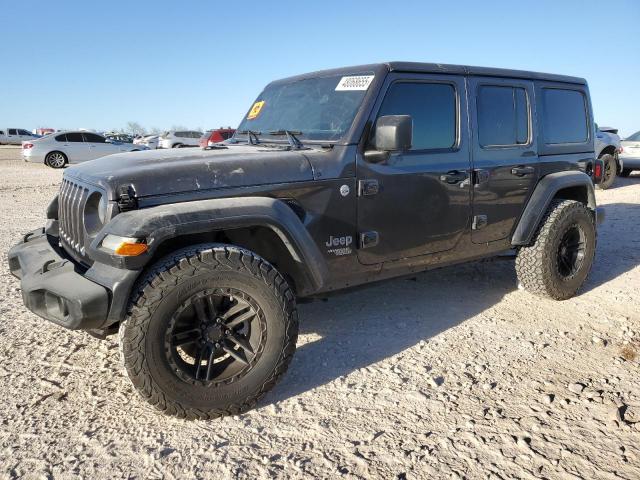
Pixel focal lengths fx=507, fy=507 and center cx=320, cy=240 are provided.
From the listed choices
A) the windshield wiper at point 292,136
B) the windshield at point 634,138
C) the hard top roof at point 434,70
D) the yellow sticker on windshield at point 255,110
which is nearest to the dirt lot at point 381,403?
the windshield wiper at point 292,136

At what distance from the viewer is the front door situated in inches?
129

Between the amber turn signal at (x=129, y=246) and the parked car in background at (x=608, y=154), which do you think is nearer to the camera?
the amber turn signal at (x=129, y=246)

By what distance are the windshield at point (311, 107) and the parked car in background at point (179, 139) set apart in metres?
20.7

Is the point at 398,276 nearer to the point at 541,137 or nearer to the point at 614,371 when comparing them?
the point at 614,371

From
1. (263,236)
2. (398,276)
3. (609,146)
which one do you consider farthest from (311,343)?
(609,146)

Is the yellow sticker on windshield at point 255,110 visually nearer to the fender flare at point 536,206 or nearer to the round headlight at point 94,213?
the round headlight at point 94,213

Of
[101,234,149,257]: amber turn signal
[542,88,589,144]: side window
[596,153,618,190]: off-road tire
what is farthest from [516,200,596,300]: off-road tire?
[596,153,618,190]: off-road tire

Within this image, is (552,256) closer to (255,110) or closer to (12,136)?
(255,110)

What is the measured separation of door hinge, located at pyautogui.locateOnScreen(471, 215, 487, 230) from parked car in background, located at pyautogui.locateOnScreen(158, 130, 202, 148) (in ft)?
70.6

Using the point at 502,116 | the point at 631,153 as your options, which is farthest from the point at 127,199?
the point at 631,153

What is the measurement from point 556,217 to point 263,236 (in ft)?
8.98

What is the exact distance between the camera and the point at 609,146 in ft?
39.6

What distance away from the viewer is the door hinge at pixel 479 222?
3.87 m

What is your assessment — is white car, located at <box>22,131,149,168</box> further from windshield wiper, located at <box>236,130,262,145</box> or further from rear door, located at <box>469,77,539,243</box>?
rear door, located at <box>469,77,539,243</box>
